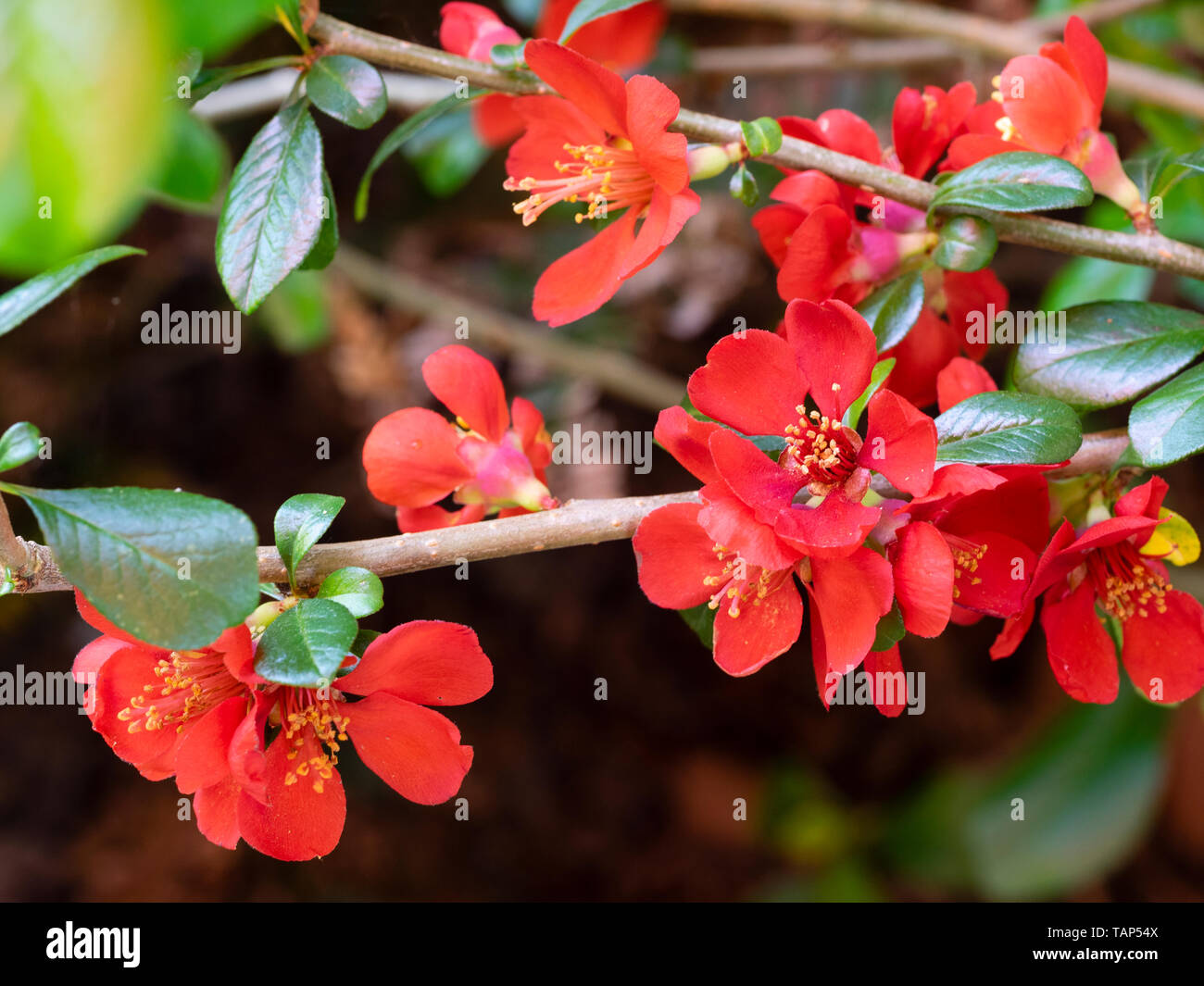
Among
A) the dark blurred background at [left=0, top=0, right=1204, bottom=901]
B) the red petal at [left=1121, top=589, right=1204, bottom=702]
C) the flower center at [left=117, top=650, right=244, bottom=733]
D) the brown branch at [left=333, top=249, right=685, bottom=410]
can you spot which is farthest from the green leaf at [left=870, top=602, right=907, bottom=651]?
the dark blurred background at [left=0, top=0, right=1204, bottom=901]

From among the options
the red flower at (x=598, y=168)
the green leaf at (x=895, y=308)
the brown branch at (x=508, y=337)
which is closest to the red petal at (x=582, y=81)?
the red flower at (x=598, y=168)

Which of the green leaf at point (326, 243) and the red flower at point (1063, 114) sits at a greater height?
the red flower at point (1063, 114)

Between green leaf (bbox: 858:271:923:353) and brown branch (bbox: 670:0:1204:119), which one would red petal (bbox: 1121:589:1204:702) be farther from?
brown branch (bbox: 670:0:1204:119)

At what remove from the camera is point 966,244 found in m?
0.73

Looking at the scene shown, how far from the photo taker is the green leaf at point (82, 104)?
8.9 inches

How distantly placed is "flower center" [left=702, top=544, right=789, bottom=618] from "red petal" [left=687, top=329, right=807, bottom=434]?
0.31ft

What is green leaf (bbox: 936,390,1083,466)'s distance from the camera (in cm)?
62

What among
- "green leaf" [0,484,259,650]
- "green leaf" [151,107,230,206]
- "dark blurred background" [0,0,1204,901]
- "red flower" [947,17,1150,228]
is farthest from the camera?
"dark blurred background" [0,0,1204,901]

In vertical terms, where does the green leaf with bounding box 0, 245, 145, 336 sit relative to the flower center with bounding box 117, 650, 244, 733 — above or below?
above

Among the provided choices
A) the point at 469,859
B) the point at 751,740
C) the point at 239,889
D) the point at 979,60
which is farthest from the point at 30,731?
the point at 979,60

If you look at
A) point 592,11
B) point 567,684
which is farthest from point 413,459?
point 567,684

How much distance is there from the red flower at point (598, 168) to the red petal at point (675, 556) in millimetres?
169

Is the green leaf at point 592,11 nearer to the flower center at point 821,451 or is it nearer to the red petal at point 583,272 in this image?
the red petal at point 583,272
